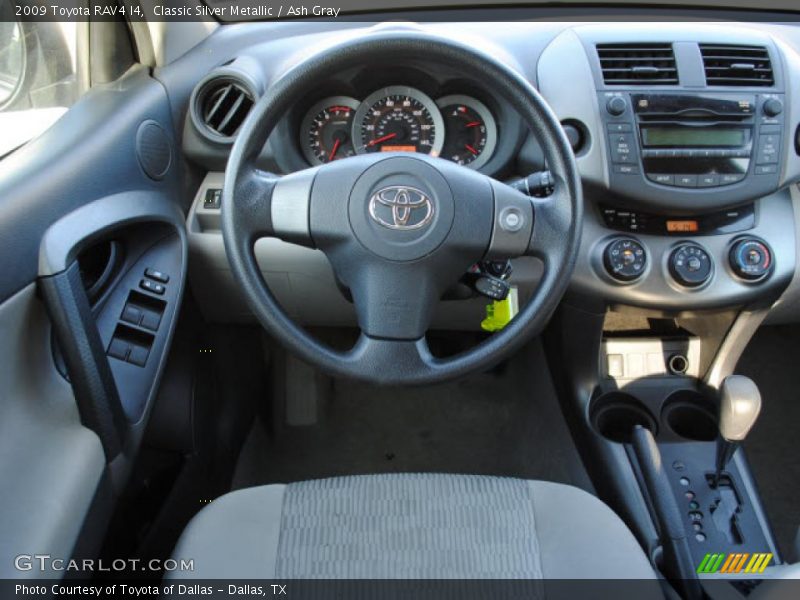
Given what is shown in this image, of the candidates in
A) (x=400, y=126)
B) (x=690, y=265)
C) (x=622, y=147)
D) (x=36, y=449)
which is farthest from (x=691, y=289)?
(x=36, y=449)

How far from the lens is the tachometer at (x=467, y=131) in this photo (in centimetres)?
148

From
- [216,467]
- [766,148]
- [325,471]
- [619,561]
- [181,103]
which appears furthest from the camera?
[325,471]

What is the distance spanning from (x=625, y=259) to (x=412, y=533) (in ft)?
2.43

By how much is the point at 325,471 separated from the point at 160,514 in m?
0.57

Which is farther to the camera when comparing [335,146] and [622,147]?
[335,146]

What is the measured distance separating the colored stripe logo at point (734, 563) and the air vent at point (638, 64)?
0.95m

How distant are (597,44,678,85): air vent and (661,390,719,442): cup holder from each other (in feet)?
2.41

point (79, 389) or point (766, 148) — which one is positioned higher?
point (766, 148)

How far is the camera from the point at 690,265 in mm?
1453

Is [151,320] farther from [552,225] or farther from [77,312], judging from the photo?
[552,225]

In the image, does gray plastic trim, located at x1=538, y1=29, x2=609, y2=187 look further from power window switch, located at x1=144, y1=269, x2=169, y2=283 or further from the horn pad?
power window switch, located at x1=144, y1=269, x2=169, y2=283

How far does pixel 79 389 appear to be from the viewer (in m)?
1.12

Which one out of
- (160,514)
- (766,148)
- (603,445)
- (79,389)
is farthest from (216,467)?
(766,148)

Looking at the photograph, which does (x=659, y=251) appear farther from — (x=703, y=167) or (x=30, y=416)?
(x=30, y=416)
